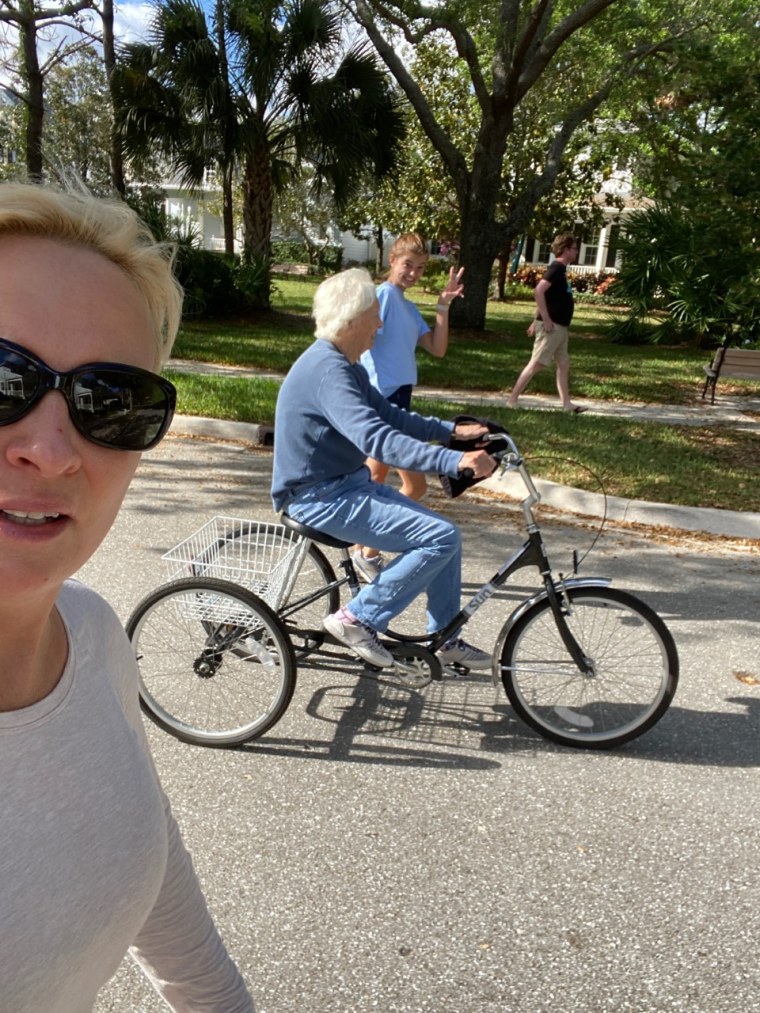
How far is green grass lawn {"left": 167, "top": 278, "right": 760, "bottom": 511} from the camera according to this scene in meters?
7.46

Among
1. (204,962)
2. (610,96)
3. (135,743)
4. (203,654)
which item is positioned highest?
(610,96)

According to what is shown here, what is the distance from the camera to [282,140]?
57.4 ft

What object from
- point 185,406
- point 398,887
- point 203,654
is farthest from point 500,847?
point 185,406

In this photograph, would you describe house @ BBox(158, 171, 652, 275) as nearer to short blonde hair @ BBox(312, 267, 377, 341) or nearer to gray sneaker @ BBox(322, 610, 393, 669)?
short blonde hair @ BBox(312, 267, 377, 341)

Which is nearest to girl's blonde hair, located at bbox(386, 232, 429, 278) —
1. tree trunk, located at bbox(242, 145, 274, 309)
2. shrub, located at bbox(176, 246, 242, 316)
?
shrub, located at bbox(176, 246, 242, 316)

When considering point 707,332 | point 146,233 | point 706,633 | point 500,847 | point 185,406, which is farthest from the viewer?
point 707,332

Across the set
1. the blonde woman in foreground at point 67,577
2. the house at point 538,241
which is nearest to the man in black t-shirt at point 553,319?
the blonde woman in foreground at point 67,577

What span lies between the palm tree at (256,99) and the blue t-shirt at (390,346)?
11488mm

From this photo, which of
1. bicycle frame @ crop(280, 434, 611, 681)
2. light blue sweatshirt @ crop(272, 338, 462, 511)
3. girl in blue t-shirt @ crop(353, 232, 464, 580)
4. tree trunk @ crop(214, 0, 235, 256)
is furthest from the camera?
tree trunk @ crop(214, 0, 235, 256)

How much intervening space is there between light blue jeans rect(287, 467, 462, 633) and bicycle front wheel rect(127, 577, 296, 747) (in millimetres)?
423

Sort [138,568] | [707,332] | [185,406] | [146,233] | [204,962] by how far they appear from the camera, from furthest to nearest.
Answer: [707,332] < [185,406] < [138,568] < [204,962] < [146,233]

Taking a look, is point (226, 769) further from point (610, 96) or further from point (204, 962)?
point (610, 96)

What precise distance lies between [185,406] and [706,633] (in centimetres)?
634

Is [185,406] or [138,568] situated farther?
[185,406]
